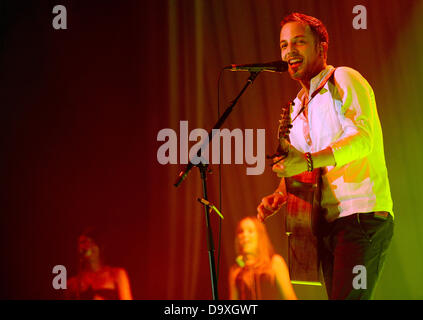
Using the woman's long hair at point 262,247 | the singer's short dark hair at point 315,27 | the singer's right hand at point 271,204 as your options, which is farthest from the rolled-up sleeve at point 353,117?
the woman's long hair at point 262,247

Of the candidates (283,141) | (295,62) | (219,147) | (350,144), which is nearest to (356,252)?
(350,144)

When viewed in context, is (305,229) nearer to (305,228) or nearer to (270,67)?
(305,228)

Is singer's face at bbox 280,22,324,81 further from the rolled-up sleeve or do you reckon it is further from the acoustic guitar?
the acoustic guitar

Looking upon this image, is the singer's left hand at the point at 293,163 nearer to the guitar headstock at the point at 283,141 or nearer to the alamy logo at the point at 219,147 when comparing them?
the guitar headstock at the point at 283,141

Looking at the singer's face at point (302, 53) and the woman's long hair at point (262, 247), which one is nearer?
the singer's face at point (302, 53)

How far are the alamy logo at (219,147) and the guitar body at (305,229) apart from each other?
904mm

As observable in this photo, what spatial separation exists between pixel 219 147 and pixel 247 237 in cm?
67

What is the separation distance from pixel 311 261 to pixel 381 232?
0.38m

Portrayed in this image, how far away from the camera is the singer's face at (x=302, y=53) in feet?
8.94

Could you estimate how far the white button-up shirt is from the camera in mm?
2275

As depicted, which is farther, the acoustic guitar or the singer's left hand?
the acoustic guitar

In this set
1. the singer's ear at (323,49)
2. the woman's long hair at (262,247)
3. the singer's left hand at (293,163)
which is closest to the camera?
the singer's left hand at (293,163)

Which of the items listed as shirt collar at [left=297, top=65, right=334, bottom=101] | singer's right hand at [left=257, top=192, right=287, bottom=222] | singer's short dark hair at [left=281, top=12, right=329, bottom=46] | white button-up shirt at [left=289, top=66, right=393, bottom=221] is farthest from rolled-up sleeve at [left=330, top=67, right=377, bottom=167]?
singer's right hand at [left=257, top=192, right=287, bottom=222]

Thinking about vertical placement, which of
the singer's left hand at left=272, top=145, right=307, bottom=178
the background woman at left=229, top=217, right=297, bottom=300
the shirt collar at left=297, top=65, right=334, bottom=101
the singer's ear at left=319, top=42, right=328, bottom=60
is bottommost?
the background woman at left=229, top=217, right=297, bottom=300
